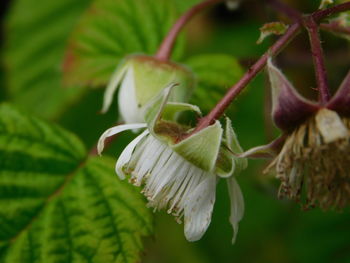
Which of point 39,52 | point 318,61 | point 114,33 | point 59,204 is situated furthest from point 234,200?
point 39,52

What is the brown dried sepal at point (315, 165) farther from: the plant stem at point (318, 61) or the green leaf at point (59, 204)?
the green leaf at point (59, 204)

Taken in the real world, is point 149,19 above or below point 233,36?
above

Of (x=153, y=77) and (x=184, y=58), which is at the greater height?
(x=153, y=77)

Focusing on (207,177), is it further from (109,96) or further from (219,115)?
(109,96)

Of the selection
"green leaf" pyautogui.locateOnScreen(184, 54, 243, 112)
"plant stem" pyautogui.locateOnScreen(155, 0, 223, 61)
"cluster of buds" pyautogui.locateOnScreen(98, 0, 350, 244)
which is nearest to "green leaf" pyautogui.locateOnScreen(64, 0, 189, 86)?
"green leaf" pyautogui.locateOnScreen(184, 54, 243, 112)

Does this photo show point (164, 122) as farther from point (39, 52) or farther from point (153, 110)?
point (39, 52)

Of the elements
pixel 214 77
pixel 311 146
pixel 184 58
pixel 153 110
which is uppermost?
pixel 153 110

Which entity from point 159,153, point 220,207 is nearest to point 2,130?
point 159,153

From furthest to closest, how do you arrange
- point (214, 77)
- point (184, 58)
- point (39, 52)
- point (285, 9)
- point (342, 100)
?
point (39, 52) → point (184, 58) → point (214, 77) → point (285, 9) → point (342, 100)
